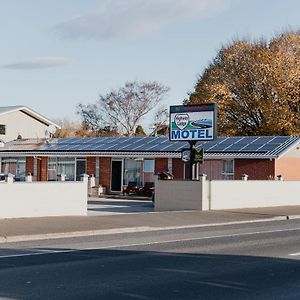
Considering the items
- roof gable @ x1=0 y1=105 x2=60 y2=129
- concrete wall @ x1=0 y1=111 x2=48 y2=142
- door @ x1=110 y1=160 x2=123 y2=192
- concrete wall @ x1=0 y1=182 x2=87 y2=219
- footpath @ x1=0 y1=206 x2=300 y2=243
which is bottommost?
footpath @ x1=0 y1=206 x2=300 y2=243

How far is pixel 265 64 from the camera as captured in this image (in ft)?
164

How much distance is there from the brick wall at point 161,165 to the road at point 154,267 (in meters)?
23.3

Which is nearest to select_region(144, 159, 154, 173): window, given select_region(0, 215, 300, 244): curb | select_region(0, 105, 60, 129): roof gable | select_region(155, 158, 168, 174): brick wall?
select_region(155, 158, 168, 174): brick wall

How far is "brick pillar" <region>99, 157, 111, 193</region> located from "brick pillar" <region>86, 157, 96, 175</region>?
59 cm

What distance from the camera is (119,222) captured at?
70.6ft

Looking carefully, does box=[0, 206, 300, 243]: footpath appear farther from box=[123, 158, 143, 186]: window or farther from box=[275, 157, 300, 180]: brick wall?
box=[123, 158, 143, 186]: window

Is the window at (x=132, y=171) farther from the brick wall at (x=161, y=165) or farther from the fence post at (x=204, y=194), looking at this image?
the fence post at (x=204, y=194)

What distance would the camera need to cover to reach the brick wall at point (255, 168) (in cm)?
3759

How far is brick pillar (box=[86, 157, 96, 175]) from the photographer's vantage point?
44.3 m

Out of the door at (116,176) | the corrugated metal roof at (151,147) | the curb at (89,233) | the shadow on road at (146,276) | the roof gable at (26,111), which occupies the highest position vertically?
the roof gable at (26,111)

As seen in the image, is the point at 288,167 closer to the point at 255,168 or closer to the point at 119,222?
the point at 255,168

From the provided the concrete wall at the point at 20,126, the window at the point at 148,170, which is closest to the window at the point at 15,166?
the window at the point at 148,170

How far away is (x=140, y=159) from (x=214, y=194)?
1396 centimetres

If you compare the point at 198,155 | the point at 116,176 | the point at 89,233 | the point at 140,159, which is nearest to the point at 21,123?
the point at 116,176
